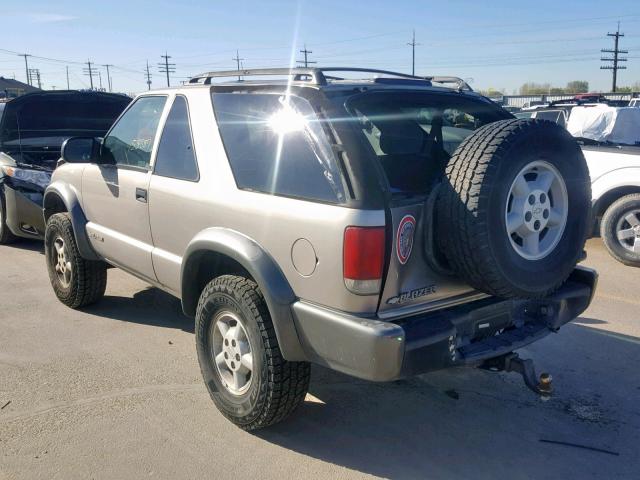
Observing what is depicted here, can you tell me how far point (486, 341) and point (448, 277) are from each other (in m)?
0.44

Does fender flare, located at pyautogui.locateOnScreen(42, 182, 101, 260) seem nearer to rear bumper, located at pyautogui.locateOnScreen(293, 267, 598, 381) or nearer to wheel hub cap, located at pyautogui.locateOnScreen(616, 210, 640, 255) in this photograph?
rear bumper, located at pyautogui.locateOnScreen(293, 267, 598, 381)

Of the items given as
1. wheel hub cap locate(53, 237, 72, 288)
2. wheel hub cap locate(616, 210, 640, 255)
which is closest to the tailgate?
wheel hub cap locate(53, 237, 72, 288)

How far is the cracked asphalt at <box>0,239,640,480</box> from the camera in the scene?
318 centimetres

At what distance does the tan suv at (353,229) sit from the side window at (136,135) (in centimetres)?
15

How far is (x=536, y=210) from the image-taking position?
3117 mm

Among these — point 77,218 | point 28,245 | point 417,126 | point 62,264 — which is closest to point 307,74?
point 417,126

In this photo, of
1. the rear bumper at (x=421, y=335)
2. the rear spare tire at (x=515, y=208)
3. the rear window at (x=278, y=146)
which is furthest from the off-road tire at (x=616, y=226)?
the rear window at (x=278, y=146)

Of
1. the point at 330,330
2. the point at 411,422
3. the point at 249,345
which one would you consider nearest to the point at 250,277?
the point at 249,345

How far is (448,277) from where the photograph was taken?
3.12 m

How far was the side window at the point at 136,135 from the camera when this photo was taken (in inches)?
171

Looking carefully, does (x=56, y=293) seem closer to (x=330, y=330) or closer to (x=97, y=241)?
(x=97, y=241)

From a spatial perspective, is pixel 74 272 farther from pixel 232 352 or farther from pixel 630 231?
pixel 630 231

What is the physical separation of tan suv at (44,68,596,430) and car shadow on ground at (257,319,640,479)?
32cm

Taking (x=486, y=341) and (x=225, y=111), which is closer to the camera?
(x=486, y=341)
